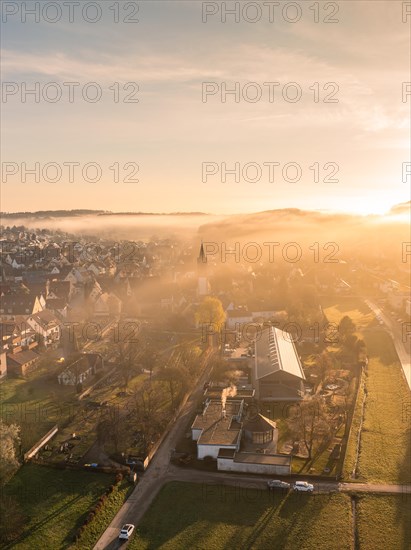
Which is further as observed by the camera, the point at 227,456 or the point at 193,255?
the point at 193,255

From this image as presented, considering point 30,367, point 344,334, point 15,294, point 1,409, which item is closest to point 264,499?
point 1,409

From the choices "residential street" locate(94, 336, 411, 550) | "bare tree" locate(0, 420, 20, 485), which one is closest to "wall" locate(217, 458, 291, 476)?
"residential street" locate(94, 336, 411, 550)

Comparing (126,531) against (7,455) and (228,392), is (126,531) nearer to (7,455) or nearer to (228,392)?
(7,455)

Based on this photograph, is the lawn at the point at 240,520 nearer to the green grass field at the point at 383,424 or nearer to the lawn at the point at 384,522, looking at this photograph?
the lawn at the point at 384,522

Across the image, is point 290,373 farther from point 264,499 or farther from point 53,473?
point 53,473

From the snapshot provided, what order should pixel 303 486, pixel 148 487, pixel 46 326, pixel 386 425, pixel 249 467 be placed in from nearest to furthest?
pixel 303 486 → pixel 148 487 → pixel 249 467 → pixel 386 425 → pixel 46 326

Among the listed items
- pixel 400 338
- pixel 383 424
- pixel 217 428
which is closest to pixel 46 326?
pixel 217 428
